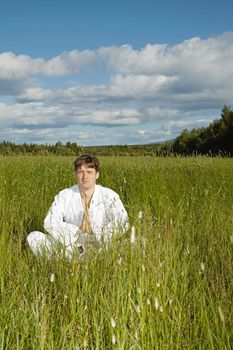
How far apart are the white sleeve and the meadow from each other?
378mm

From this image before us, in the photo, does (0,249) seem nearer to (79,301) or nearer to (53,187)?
(79,301)

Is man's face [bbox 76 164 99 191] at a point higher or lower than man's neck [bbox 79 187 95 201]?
higher

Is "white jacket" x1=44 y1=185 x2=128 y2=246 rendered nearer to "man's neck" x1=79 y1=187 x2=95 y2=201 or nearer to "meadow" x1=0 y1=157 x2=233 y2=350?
"man's neck" x1=79 y1=187 x2=95 y2=201

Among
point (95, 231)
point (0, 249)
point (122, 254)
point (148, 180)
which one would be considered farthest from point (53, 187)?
point (122, 254)

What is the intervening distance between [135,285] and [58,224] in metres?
2.15

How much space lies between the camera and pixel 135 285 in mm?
3066

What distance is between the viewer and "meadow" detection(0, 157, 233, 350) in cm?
253

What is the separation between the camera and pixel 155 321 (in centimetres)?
269

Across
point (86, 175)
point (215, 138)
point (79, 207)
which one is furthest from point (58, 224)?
point (215, 138)

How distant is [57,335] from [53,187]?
618 cm

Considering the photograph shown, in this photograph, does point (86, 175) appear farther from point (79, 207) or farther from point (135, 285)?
point (135, 285)

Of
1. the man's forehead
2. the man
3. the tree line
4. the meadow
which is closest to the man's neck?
the man

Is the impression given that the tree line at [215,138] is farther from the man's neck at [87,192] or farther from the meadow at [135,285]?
the man's neck at [87,192]

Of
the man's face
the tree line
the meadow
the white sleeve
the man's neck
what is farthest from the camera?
the tree line
